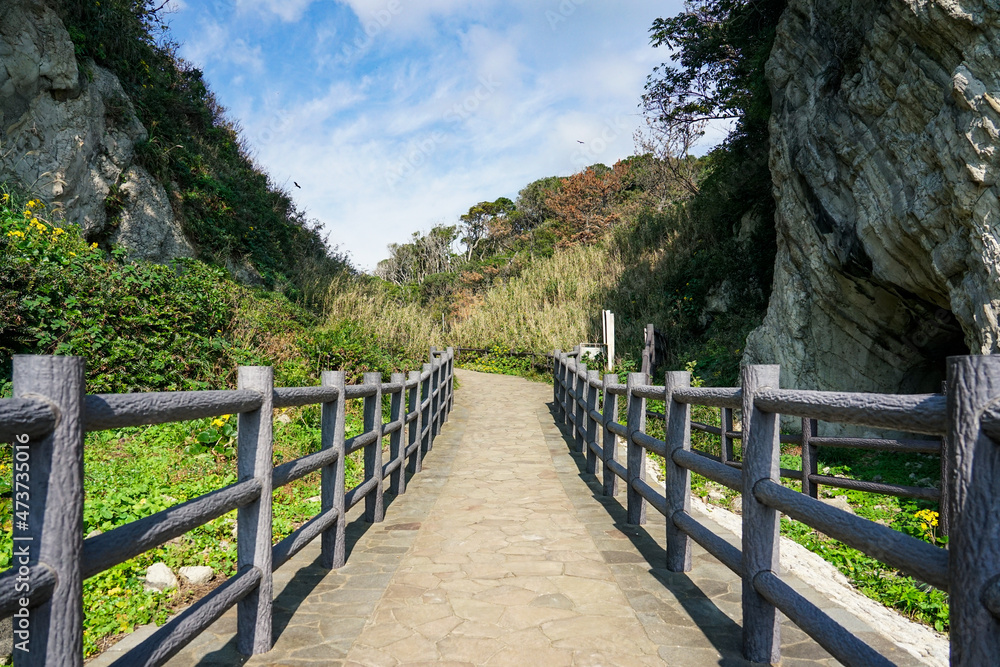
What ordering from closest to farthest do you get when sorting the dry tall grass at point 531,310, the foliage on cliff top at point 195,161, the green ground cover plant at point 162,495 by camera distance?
the green ground cover plant at point 162,495 < the foliage on cliff top at point 195,161 < the dry tall grass at point 531,310

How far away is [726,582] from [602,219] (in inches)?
1130

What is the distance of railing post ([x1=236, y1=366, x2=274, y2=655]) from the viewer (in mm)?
2838

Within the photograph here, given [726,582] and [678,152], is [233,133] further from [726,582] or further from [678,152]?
[726,582]

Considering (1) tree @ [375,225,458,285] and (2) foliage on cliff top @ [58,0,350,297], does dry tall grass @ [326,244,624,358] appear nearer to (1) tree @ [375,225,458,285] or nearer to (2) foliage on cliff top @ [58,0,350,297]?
→ (2) foliage on cliff top @ [58,0,350,297]

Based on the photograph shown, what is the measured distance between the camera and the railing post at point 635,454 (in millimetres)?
4934

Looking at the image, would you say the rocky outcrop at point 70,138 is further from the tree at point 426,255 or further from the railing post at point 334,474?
the tree at point 426,255

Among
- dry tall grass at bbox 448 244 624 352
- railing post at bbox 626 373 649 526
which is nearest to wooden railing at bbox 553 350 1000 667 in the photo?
railing post at bbox 626 373 649 526

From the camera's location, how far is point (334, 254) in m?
17.1

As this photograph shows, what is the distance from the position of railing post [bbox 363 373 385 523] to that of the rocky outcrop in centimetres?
656

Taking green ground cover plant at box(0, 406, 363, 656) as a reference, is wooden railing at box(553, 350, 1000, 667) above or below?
above

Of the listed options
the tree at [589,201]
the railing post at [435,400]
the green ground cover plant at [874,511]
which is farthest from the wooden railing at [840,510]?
the tree at [589,201]

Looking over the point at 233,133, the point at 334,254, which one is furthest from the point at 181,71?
the point at 334,254

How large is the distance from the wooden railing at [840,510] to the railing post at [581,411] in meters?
3.13

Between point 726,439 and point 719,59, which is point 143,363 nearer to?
point 726,439
